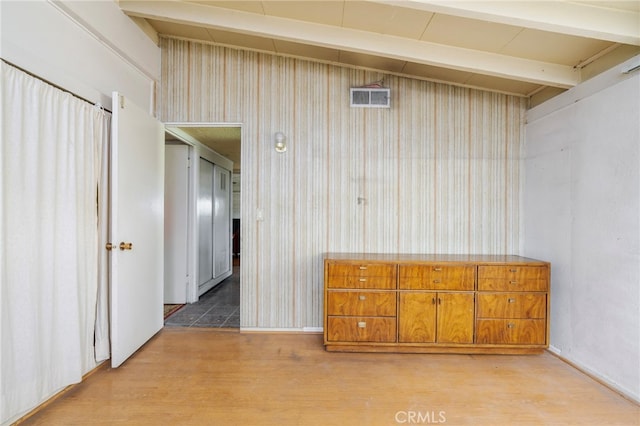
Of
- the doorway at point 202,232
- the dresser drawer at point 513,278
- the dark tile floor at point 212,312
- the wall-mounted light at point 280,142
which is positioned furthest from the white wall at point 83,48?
the dresser drawer at point 513,278

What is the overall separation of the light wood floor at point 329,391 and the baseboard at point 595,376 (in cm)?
5

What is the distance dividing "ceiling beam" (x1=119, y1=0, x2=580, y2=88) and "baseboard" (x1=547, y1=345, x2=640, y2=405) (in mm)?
2267

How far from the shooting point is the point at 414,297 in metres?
2.42

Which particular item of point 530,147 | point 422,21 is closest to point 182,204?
point 422,21

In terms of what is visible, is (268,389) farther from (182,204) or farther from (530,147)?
(530,147)

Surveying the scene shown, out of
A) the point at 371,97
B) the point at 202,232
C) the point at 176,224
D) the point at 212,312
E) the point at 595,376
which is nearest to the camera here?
the point at 595,376

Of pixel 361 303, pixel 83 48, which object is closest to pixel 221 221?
pixel 83 48

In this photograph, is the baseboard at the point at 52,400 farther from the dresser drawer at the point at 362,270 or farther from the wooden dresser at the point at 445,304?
the dresser drawer at the point at 362,270

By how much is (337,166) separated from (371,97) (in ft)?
2.52

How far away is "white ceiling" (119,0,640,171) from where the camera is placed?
1810 millimetres

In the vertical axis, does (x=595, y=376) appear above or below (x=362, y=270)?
below

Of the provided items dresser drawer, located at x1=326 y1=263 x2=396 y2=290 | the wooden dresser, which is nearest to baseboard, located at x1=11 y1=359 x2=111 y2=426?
the wooden dresser

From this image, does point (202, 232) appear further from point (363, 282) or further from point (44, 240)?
point (363, 282)

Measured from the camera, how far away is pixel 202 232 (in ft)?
13.6
